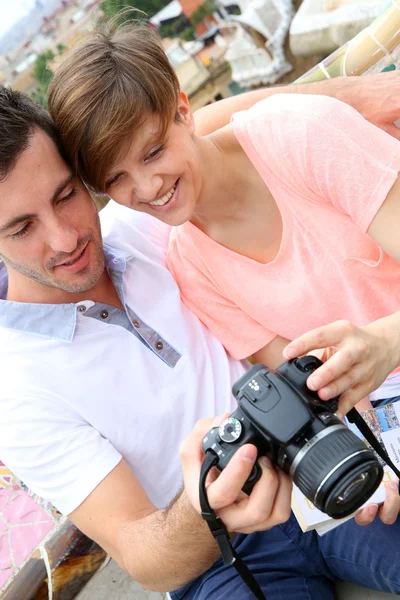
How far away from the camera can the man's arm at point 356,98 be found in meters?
1.55

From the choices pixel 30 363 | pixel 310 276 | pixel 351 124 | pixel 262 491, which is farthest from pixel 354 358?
pixel 30 363

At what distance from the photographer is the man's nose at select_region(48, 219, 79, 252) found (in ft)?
4.23

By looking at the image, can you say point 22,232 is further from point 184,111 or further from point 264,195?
point 264,195

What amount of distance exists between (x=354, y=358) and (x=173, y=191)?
1.82 ft

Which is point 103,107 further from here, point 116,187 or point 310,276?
point 310,276

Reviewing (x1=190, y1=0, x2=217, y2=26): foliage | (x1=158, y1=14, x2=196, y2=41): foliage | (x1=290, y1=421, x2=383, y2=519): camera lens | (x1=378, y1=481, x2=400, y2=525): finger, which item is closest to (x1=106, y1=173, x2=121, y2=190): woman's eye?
(x1=290, y1=421, x2=383, y2=519): camera lens

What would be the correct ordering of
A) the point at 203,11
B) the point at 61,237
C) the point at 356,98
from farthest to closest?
the point at 203,11 < the point at 356,98 < the point at 61,237

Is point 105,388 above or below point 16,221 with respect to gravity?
below

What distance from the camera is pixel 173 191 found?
125 cm

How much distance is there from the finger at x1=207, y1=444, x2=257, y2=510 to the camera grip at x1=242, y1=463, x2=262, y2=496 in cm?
2

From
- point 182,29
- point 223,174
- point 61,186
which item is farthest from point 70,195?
point 182,29

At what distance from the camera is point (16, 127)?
1231mm

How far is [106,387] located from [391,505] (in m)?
0.65

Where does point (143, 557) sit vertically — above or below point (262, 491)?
below
